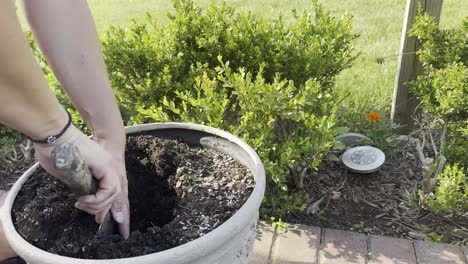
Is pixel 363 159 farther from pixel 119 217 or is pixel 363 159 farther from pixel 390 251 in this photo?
pixel 119 217

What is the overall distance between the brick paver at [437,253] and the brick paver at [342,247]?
26 cm

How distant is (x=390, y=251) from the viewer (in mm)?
2316

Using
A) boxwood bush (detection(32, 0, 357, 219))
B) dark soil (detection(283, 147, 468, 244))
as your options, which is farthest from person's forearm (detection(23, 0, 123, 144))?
dark soil (detection(283, 147, 468, 244))

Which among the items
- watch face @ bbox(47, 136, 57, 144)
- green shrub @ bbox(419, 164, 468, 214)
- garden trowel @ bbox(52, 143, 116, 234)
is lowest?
green shrub @ bbox(419, 164, 468, 214)

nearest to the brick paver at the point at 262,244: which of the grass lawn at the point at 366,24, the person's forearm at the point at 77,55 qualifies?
the grass lawn at the point at 366,24

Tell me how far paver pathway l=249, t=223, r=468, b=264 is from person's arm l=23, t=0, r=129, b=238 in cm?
110

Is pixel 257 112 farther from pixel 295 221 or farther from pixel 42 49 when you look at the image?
pixel 42 49

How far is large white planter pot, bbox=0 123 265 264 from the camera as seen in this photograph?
3.94 feet

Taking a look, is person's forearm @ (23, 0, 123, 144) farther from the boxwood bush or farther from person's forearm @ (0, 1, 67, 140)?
the boxwood bush

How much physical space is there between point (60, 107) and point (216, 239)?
20.5 inches

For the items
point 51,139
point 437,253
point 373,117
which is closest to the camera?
point 51,139

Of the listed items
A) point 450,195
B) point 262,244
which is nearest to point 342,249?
point 262,244

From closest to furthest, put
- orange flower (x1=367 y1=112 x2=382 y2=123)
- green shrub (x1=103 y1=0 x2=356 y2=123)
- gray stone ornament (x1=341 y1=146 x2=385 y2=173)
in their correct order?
A: green shrub (x1=103 y1=0 x2=356 y2=123), gray stone ornament (x1=341 y1=146 x2=385 y2=173), orange flower (x1=367 y1=112 x2=382 y2=123)

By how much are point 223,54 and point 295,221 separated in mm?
1017
